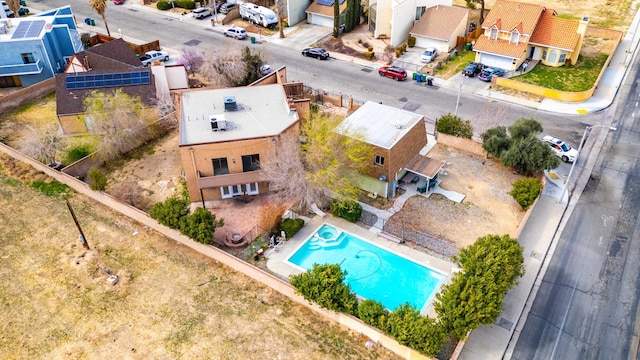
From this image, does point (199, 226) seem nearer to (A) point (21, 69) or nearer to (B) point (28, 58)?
(A) point (21, 69)

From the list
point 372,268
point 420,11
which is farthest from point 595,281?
point 420,11

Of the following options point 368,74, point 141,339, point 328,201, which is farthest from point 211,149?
point 368,74

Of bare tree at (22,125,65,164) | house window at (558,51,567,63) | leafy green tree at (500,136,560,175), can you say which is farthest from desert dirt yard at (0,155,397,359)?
house window at (558,51,567,63)

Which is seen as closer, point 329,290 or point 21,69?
point 329,290

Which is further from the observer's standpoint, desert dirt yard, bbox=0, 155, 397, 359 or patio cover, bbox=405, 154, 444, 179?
patio cover, bbox=405, 154, 444, 179

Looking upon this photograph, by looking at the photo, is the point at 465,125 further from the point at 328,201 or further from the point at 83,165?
the point at 83,165

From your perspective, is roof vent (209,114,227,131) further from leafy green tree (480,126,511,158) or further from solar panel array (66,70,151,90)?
leafy green tree (480,126,511,158)
